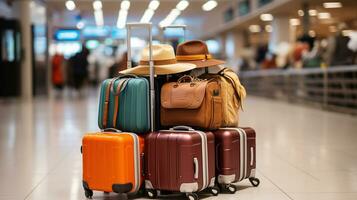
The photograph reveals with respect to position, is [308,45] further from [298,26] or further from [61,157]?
[61,157]

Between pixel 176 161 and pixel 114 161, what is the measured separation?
0.40m

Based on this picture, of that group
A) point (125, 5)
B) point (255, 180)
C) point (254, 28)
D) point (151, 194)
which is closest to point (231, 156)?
point (255, 180)

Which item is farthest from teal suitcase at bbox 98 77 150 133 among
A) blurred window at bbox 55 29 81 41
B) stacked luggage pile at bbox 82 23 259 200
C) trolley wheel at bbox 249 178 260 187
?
blurred window at bbox 55 29 81 41

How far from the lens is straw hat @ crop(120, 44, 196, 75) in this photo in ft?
13.9

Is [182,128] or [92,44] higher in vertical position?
[92,44]

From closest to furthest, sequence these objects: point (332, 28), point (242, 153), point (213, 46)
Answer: point (242, 153) < point (332, 28) < point (213, 46)

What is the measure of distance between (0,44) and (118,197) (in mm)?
17875

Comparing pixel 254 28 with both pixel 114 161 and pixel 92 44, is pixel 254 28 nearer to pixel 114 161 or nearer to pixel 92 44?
pixel 92 44

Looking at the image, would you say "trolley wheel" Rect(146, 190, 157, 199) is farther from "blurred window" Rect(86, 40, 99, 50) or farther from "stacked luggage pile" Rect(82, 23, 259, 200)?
"blurred window" Rect(86, 40, 99, 50)

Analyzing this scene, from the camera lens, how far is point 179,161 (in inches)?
154

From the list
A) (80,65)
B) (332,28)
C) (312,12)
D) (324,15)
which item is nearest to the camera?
(80,65)

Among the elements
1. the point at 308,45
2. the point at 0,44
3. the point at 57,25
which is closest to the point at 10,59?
the point at 0,44

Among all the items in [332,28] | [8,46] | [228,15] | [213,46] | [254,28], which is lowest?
[8,46]

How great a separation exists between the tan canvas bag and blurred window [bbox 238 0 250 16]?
22444 mm
